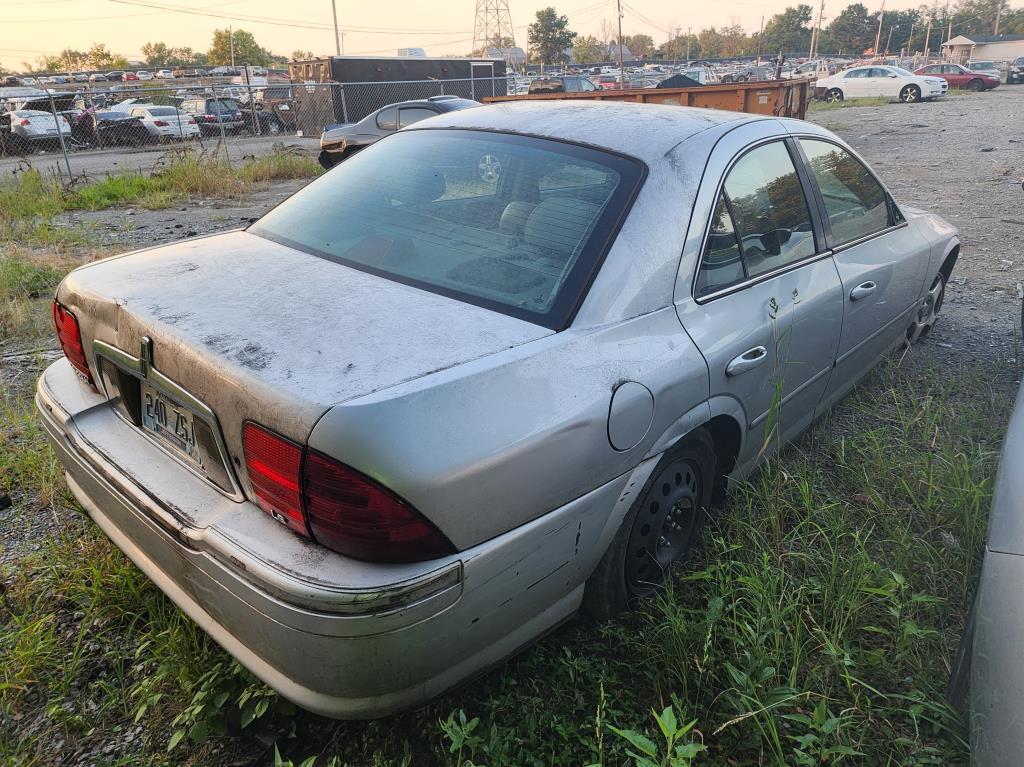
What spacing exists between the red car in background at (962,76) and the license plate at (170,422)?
4057cm

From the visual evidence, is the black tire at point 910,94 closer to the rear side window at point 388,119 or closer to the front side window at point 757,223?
the rear side window at point 388,119

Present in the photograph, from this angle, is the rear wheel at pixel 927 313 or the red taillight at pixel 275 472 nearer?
the red taillight at pixel 275 472

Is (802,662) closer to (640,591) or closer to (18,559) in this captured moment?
(640,591)

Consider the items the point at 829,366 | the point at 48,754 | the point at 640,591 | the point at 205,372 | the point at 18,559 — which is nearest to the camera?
the point at 205,372

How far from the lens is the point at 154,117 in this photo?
22625 mm

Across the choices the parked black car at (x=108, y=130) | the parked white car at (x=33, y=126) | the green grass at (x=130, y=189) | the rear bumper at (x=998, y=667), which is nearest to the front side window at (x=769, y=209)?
the rear bumper at (x=998, y=667)

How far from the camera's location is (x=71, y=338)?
2277 mm

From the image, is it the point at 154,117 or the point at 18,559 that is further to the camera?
the point at 154,117

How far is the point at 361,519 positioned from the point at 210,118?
25.0 meters

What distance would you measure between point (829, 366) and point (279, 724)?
2451 millimetres

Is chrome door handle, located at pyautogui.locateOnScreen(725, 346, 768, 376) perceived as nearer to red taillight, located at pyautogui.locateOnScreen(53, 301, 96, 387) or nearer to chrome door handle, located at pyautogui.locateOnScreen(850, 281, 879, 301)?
chrome door handle, located at pyautogui.locateOnScreen(850, 281, 879, 301)

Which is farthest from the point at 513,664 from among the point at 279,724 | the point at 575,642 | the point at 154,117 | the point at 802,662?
the point at 154,117

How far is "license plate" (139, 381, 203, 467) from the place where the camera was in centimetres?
184

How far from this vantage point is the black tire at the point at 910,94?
29.3 meters
